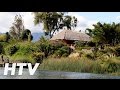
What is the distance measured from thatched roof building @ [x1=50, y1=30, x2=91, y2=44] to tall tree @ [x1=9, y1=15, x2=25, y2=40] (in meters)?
0.70

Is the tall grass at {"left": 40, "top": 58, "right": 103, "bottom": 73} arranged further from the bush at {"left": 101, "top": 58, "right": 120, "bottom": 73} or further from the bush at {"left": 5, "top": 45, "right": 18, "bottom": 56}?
the bush at {"left": 5, "top": 45, "right": 18, "bottom": 56}

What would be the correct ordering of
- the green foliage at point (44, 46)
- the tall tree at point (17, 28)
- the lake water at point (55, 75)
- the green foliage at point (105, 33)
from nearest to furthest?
the lake water at point (55, 75) < the tall tree at point (17, 28) < the green foliage at point (44, 46) < the green foliage at point (105, 33)

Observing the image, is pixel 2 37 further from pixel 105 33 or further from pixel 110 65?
pixel 110 65

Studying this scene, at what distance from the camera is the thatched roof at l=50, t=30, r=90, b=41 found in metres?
7.02

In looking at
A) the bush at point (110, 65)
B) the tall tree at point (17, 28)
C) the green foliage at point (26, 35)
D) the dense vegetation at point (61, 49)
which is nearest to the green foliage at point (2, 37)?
the dense vegetation at point (61, 49)

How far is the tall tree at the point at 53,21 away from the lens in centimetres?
698

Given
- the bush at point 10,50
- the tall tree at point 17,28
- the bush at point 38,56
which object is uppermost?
the tall tree at point 17,28

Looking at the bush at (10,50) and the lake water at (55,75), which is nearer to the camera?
the lake water at (55,75)

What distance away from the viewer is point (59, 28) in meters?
7.27

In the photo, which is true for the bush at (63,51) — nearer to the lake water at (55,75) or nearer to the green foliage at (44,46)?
the green foliage at (44,46)

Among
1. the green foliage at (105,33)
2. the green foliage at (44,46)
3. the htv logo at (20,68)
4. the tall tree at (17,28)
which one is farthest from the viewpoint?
the green foliage at (105,33)

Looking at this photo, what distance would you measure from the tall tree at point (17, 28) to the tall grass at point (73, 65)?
0.80 m

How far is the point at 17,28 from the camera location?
6.82 m
